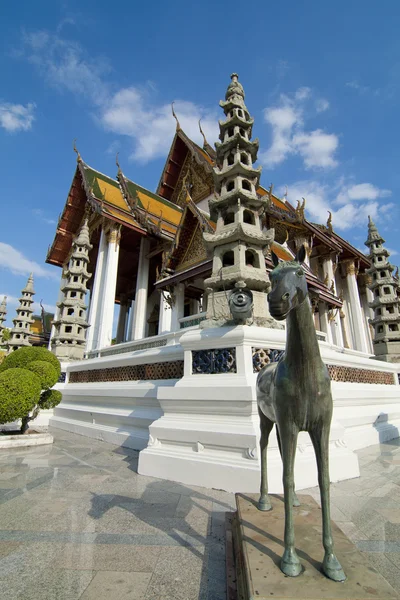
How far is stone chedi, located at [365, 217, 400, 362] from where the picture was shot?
977 centimetres

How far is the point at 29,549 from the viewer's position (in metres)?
1.94

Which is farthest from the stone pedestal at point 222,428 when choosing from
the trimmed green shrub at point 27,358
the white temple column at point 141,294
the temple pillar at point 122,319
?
the temple pillar at point 122,319

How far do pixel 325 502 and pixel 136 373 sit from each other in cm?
464

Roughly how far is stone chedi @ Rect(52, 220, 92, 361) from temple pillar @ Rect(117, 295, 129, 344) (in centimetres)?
918

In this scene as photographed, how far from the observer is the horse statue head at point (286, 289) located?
1.32 metres

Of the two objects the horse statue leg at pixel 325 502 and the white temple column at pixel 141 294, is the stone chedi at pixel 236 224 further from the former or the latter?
the white temple column at pixel 141 294

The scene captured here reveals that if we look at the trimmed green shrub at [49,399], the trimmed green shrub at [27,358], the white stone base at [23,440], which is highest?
the trimmed green shrub at [27,358]

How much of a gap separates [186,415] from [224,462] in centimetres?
77

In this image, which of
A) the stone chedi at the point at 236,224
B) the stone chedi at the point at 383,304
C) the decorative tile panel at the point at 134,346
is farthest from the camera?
the stone chedi at the point at 383,304

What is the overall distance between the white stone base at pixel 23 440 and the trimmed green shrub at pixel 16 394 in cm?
51

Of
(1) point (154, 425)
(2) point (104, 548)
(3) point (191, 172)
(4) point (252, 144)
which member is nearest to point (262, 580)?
(2) point (104, 548)

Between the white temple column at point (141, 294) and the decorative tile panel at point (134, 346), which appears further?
the white temple column at point (141, 294)

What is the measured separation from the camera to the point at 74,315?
11227mm

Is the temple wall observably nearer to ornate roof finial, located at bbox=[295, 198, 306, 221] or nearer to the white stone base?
the white stone base
